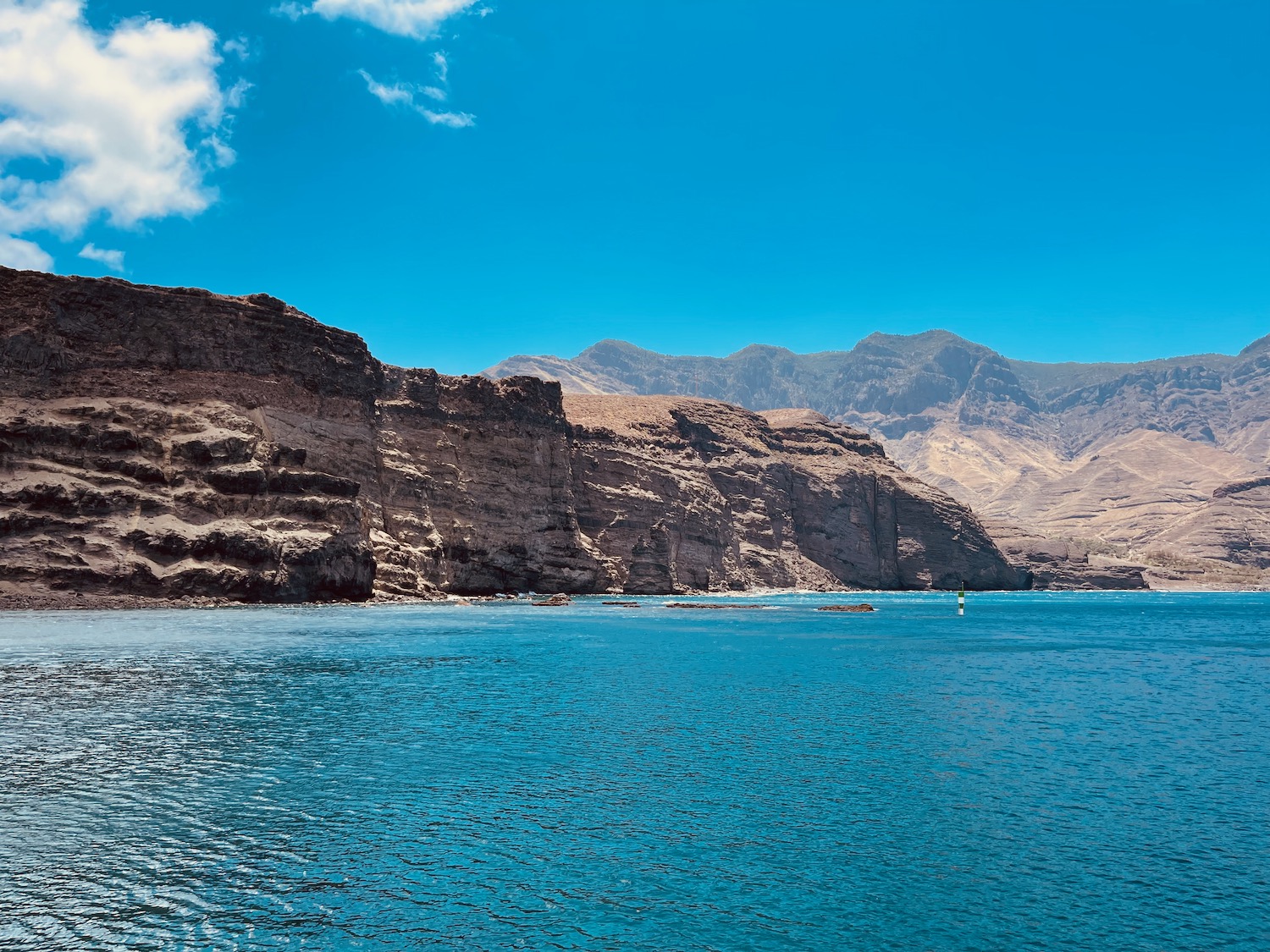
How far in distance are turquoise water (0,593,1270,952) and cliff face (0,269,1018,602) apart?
143ft

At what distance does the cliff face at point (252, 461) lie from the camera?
299 ft

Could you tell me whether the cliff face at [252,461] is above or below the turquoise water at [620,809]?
above

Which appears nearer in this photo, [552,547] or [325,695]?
[325,695]

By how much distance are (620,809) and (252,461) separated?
291ft

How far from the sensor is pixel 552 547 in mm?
142875

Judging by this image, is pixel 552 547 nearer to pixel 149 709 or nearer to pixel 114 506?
pixel 114 506

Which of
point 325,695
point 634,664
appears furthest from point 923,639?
point 325,695

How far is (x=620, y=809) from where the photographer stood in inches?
926

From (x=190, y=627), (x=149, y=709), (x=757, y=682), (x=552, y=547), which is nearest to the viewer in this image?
(x=149, y=709)

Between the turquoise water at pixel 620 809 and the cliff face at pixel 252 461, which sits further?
→ the cliff face at pixel 252 461

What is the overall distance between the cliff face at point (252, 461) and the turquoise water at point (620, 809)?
1712 inches

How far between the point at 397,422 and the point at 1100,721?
111 m

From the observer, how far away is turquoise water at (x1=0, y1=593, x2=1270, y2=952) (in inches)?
650

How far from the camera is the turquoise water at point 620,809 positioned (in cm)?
1652
